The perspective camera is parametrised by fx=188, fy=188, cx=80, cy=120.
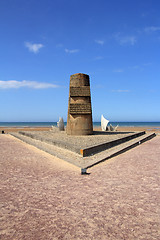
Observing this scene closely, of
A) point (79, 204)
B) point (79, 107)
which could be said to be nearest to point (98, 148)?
point (79, 204)

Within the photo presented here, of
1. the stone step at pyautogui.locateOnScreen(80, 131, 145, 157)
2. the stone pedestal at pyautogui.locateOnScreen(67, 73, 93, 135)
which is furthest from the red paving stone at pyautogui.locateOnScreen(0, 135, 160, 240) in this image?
the stone pedestal at pyautogui.locateOnScreen(67, 73, 93, 135)

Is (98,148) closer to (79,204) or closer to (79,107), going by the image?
(79,204)

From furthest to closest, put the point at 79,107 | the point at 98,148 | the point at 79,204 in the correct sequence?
1. the point at 79,107
2. the point at 98,148
3. the point at 79,204

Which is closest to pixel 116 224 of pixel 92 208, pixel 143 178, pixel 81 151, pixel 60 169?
pixel 92 208

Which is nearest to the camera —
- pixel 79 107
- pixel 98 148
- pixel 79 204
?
pixel 79 204

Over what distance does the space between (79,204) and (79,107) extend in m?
9.03

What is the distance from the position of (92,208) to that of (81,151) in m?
3.61

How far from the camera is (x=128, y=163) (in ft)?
19.1

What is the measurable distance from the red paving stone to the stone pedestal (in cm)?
680

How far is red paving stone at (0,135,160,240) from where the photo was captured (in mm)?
2281

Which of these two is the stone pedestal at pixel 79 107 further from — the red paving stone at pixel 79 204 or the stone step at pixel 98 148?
the red paving stone at pixel 79 204

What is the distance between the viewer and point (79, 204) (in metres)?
2.99

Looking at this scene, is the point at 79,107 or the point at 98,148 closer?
the point at 98,148

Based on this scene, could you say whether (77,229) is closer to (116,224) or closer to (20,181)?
(116,224)
